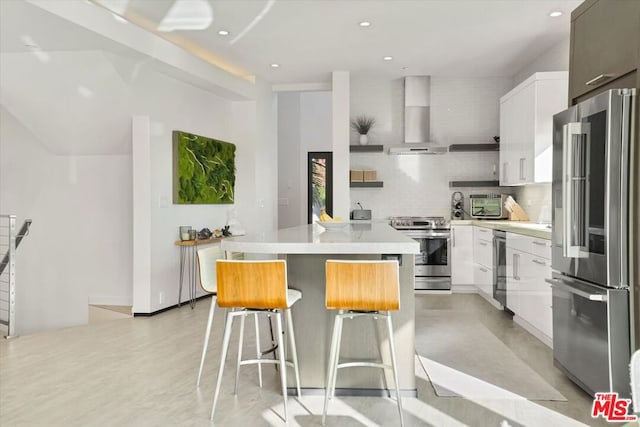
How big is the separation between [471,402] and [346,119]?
4.46 meters

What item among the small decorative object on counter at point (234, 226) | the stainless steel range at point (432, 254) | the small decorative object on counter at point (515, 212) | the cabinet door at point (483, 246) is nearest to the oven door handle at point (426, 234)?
the stainless steel range at point (432, 254)

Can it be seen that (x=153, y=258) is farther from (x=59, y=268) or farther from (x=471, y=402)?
(x=471, y=402)

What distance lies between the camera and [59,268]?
6.32 metres

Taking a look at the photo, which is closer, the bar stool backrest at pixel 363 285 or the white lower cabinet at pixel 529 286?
Result: the bar stool backrest at pixel 363 285

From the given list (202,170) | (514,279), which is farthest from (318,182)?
(514,279)

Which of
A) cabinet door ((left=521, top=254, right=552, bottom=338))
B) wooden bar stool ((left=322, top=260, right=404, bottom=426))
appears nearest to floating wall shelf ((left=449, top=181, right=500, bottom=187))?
cabinet door ((left=521, top=254, right=552, bottom=338))

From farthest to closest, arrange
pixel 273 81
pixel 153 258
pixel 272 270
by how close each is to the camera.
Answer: pixel 273 81 → pixel 153 258 → pixel 272 270

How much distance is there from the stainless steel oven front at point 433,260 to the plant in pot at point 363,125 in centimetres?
145

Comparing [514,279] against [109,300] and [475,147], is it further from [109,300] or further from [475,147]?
[109,300]

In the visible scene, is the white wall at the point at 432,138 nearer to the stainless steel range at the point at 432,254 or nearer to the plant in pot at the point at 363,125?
the plant in pot at the point at 363,125

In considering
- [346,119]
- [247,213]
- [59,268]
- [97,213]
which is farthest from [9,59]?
[346,119]

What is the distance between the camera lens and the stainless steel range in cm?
650

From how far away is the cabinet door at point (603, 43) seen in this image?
2.71 meters

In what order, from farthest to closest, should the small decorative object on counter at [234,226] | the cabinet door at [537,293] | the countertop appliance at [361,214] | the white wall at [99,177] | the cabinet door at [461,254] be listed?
1. the countertop appliance at [361,214]
2. the small decorative object on counter at [234,226]
3. the cabinet door at [461,254]
4. the white wall at [99,177]
5. the cabinet door at [537,293]
